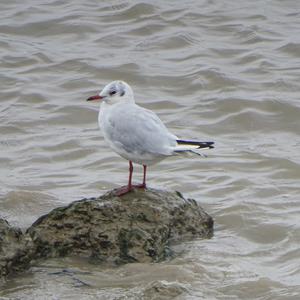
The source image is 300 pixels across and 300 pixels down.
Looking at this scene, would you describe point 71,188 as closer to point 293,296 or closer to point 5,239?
point 5,239

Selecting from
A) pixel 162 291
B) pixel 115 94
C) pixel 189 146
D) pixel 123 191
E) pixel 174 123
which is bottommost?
pixel 174 123

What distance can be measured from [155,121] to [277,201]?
6.28ft

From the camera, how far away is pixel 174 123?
10688 millimetres

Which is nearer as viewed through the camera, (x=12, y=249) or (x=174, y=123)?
(x=12, y=249)

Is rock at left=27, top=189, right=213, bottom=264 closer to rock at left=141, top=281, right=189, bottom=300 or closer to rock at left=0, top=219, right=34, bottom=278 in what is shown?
rock at left=0, top=219, right=34, bottom=278

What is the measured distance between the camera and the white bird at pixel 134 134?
6.88m

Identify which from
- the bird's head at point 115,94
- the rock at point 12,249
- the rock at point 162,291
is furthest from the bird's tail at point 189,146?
the rock at point 12,249

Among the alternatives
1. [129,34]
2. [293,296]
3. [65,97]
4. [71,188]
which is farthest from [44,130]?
[293,296]

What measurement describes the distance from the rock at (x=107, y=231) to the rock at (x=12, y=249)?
10.4 inches

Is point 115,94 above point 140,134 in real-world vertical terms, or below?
above

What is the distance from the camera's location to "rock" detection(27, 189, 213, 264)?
6742mm

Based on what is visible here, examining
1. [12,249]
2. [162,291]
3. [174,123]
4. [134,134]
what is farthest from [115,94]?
[174,123]

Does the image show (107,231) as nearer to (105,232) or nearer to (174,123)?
(105,232)

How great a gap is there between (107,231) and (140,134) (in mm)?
780
